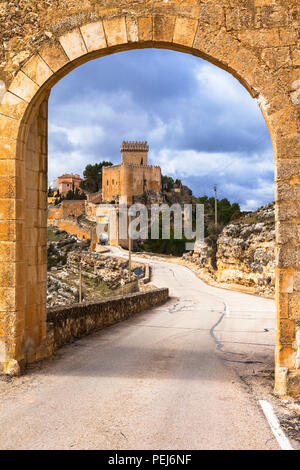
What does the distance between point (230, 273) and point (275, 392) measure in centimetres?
2802

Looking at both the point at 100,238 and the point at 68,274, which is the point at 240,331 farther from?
the point at 100,238

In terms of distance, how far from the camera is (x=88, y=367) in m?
6.15

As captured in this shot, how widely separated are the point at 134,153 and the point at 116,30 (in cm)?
10319

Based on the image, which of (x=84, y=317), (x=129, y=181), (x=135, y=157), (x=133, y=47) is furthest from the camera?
(x=135, y=157)

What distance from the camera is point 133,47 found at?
581cm

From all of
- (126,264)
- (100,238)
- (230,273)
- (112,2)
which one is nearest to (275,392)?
(112,2)

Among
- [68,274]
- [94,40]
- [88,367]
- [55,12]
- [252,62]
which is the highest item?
[55,12]

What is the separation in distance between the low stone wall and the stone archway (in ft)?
3.79

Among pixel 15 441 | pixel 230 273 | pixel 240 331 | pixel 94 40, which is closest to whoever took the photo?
pixel 15 441

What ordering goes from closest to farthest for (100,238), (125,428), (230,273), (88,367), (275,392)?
(125,428), (275,392), (88,367), (230,273), (100,238)

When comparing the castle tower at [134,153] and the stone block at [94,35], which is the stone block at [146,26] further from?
the castle tower at [134,153]

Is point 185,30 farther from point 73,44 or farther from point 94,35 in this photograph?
point 73,44

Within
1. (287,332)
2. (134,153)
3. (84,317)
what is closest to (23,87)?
(287,332)

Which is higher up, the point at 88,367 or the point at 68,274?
the point at 88,367
